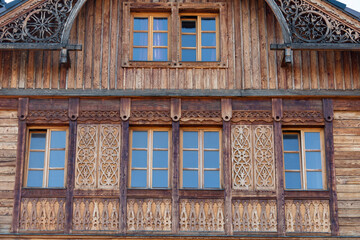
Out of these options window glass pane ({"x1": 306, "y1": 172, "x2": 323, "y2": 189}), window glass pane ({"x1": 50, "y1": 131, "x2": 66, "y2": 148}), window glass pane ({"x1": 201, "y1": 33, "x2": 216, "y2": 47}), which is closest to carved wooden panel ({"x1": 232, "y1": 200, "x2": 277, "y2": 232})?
window glass pane ({"x1": 306, "y1": 172, "x2": 323, "y2": 189})

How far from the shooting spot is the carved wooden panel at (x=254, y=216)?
18.2m

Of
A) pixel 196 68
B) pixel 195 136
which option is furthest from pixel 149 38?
pixel 195 136

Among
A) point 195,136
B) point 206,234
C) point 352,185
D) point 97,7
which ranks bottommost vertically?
point 206,234

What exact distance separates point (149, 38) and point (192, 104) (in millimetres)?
2029

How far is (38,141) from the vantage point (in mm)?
19188

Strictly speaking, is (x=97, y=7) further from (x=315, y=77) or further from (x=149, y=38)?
(x=315, y=77)

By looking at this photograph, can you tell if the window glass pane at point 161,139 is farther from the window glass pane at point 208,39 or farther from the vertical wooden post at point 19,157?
the vertical wooden post at point 19,157

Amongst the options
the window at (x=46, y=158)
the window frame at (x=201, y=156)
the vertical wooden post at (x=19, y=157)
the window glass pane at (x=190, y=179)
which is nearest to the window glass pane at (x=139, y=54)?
the window frame at (x=201, y=156)

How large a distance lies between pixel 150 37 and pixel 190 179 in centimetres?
367

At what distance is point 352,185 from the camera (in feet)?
61.0

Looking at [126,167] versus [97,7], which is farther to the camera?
[97,7]

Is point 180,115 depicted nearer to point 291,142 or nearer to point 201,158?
point 201,158

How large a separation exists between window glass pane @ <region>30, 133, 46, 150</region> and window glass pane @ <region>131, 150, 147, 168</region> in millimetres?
2137

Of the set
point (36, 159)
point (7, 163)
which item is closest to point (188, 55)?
point (36, 159)
